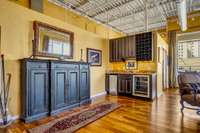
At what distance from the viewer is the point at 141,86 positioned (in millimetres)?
5398

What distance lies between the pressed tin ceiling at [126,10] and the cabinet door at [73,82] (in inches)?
101

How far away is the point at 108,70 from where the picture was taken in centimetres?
664

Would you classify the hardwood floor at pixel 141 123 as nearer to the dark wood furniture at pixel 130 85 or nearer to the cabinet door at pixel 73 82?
the cabinet door at pixel 73 82

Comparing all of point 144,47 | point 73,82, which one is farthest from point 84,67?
point 144,47

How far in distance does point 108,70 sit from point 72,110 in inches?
124

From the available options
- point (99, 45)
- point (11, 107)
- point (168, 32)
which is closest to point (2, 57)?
point (11, 107)

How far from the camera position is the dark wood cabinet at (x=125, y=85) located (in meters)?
5.62

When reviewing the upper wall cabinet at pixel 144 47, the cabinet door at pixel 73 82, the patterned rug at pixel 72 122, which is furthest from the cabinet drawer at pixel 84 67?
the upper wall cabinet at pixel 144 47

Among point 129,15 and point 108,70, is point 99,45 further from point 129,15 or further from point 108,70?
point 129,15

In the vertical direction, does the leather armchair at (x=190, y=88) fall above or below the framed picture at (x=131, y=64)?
below

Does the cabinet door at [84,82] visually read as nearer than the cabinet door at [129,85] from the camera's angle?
Yes

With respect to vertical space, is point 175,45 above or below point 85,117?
above

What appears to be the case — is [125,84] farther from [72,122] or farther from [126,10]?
[72,122]

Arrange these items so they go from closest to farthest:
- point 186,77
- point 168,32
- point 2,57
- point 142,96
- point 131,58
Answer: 1. point 2,57
2. point 186,77
3. point 142,96
4. point 131,58
5. point 168,32
